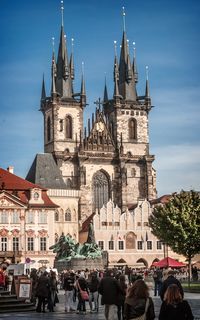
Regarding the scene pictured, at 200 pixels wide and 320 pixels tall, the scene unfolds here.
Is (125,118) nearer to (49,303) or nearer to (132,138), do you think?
(132,138)

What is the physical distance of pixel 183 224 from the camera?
47156mm

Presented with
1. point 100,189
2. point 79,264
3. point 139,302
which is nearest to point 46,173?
point 100,189

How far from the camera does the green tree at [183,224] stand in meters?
46.5

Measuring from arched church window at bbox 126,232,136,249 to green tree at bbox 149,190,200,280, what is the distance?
29.0 m

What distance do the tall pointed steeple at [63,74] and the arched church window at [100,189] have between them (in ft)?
41.3

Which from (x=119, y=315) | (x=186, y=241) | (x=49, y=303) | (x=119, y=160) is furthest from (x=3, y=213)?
(x=119, y=315)

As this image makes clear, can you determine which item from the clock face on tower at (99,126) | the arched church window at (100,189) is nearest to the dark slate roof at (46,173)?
the arched church window at (100,189)

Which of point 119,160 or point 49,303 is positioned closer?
point 49,303

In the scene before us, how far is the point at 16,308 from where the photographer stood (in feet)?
70.7

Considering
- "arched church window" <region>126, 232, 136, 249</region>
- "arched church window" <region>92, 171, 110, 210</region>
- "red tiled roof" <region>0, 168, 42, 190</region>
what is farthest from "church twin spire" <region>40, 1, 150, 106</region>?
"red tiled roof" <region>0, 168, 42, 190</region>

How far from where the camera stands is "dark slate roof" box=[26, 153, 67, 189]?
260 ft

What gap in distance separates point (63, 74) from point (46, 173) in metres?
18.9

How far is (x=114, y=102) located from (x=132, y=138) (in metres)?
5.76

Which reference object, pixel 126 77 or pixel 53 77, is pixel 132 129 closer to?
pixel 126 77
